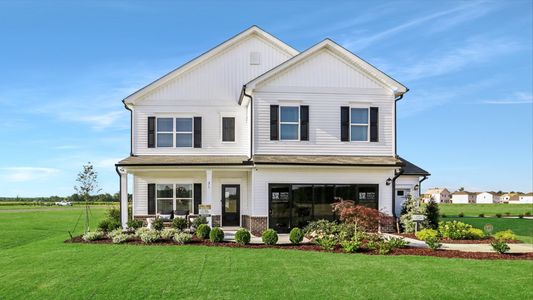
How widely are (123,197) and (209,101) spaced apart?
6423 mm

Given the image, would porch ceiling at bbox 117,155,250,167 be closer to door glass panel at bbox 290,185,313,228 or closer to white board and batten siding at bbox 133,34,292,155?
white board and batten siding at bbox 133,34,292,155

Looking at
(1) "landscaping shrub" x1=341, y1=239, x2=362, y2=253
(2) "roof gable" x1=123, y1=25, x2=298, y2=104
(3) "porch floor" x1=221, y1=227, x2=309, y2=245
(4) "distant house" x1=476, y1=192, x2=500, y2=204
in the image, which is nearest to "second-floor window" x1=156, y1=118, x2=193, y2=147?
(2) "roof gable" x1=123, y1=25, x2=298, y2=104

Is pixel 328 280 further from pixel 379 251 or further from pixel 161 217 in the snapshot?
pixel 161 217

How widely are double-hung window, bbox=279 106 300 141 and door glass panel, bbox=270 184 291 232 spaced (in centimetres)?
233

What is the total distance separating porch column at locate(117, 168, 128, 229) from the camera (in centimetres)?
2288

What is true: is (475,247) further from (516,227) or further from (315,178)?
(516,227)

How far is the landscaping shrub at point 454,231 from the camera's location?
65.8 feet

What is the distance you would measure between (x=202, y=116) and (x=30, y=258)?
11.2 meters

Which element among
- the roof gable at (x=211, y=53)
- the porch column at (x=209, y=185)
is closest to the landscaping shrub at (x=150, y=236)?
the porch column at (x=209, y=185)

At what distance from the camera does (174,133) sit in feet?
79.6

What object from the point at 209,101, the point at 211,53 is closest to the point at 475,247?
the point at 209,101

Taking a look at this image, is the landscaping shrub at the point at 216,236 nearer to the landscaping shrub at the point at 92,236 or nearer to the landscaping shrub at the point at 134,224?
the landscaping shrub at the point at 92,236

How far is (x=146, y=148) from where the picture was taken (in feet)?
79.0

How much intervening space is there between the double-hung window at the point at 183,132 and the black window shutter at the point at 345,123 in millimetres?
7744
